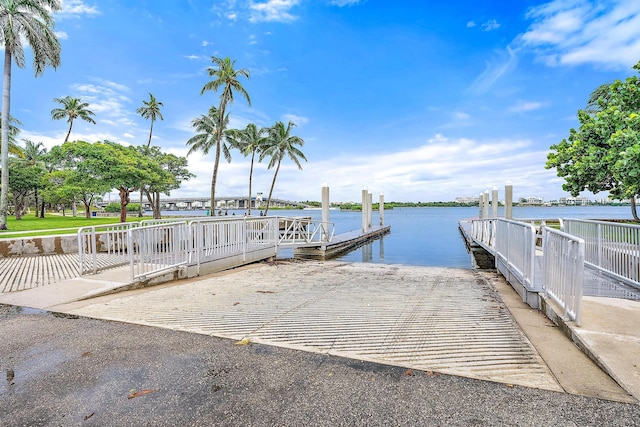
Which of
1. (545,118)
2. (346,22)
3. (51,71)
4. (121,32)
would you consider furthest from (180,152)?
(545,118)

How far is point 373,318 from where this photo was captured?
3.95 m

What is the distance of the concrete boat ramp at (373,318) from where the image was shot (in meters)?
2.65

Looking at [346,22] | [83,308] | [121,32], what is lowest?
[83,308]

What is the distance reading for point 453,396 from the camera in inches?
86.6

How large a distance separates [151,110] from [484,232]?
37599 mm

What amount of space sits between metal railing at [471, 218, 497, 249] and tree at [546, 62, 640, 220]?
3002mm

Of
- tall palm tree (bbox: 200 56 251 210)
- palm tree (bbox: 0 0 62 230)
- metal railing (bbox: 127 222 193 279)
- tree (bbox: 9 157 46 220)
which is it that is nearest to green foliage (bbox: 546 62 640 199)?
metal railing (bbox: 127 222 193 279)

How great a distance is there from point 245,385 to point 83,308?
341 centimetres

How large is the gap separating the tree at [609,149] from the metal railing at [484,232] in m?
3.00

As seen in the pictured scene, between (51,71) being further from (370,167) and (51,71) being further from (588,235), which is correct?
(370,167)

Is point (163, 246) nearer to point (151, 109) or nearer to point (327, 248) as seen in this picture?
point (327, 248)

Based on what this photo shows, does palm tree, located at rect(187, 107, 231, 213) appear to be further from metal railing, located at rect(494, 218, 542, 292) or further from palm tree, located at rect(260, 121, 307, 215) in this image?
metal railing, located at rect(494, 218, 542, 292)

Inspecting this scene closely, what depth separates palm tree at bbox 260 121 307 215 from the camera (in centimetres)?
3281

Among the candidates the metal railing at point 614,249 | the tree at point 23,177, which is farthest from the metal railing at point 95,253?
the tree at point 23,177
